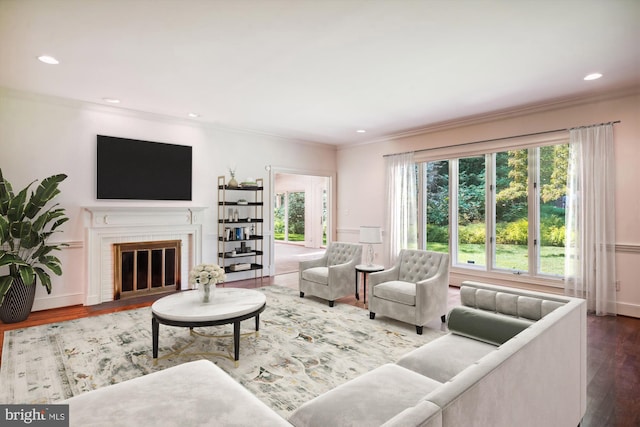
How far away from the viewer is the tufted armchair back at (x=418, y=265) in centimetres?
410

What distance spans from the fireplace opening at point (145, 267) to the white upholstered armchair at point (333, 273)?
2257 mm

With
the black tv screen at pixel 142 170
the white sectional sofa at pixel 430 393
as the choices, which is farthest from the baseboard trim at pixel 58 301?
the white sectional sofa at pixel 430 393

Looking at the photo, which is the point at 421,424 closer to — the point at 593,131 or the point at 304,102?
the point at 304,102

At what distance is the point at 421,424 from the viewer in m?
0.93

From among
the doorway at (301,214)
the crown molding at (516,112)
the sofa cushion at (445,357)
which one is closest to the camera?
the sofa cushion at (445,357)

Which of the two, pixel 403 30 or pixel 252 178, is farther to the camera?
pixel 252 178

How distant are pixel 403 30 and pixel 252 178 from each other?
4405 millimetres

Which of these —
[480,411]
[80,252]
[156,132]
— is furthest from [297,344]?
[156,132]

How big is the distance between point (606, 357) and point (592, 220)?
2.10 metres

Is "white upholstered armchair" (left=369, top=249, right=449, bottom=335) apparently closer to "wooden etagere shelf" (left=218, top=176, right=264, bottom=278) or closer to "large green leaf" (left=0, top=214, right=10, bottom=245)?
"wooden etagere shelf" (left=218, top=176, right=264, bottom=278)

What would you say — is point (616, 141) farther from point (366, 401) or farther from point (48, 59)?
point (48, 59)

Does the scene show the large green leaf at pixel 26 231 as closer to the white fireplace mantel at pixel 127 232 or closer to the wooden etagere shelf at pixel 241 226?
the white fireplace mantel at pixel 127 232

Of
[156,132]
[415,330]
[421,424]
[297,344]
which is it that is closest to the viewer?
[421,424]

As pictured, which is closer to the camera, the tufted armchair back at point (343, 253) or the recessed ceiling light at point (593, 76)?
the recessed ceiling light at point (593, 76)
